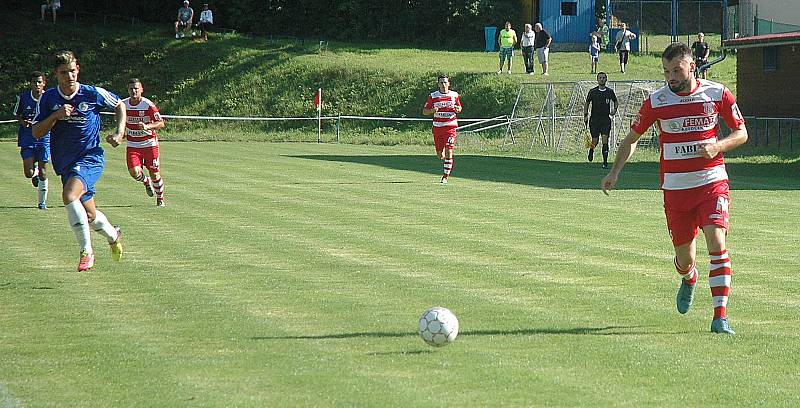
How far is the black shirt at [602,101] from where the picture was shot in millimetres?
27250

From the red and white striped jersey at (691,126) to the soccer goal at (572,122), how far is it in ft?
77.5

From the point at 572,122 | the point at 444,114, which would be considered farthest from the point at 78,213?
the point at 572,122

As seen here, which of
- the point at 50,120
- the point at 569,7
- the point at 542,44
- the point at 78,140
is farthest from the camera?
the point at 569,7

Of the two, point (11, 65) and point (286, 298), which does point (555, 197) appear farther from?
point (11, 65)

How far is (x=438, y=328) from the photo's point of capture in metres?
7.93

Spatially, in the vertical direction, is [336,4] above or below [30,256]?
above

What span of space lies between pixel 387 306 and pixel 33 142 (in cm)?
1136

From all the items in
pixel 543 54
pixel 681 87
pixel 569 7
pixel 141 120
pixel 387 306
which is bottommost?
pixel 387 306

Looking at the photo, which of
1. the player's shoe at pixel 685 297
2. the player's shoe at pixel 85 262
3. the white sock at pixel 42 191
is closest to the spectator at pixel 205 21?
the white sock at pixel 42 191

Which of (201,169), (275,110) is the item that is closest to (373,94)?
(275,110)

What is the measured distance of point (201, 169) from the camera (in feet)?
88.2

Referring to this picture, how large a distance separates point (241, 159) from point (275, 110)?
17.3 m

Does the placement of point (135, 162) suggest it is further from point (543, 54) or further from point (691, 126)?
point (543, 54)

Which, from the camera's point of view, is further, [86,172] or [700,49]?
[700,49]
